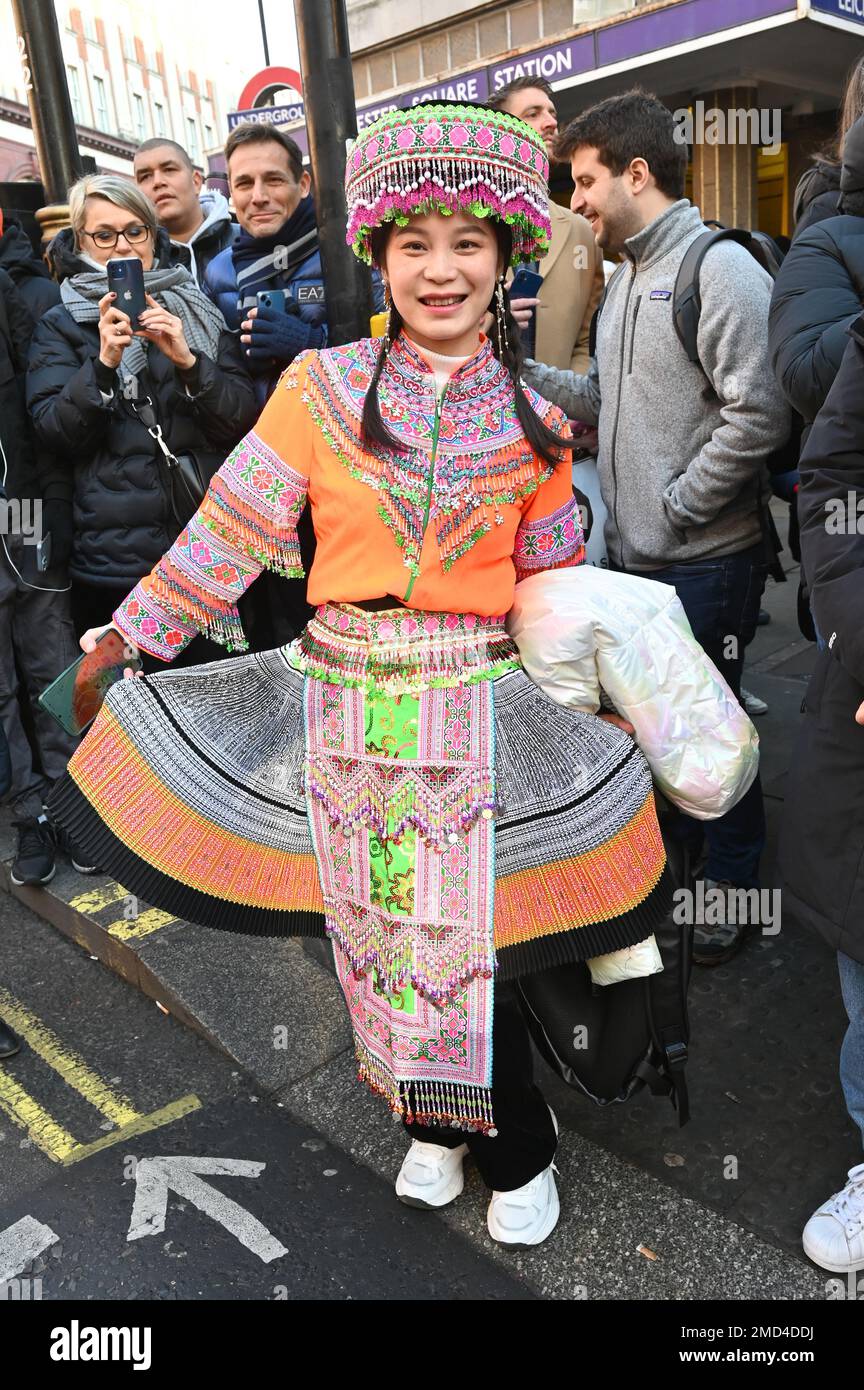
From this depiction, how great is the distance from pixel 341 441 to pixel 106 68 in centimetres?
4310

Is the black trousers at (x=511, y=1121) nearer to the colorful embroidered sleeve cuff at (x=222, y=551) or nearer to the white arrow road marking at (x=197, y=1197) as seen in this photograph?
the white arrow road marking at (x=197, y=1197)

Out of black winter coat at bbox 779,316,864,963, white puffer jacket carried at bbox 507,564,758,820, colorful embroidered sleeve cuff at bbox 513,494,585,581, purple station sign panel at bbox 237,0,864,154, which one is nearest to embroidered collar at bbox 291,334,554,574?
colorful embroidered sleeve cuff at bbox 513,494,585,581

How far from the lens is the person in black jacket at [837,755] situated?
5.79 feet

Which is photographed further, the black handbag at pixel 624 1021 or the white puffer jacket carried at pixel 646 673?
the black handbag at pixel 624 1021

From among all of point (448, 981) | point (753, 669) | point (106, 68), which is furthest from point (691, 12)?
point (106, 68)

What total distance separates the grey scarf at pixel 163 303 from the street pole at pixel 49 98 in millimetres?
1874

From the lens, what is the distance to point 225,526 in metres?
2.09

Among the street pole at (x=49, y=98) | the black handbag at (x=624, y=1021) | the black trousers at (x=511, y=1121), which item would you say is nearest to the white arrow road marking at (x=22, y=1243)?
the black trousers at (x=511, y=1121)

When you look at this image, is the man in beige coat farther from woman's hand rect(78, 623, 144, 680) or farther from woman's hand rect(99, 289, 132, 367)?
woman's hand rect(78, 623, 144, 680)

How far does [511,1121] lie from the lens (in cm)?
216
